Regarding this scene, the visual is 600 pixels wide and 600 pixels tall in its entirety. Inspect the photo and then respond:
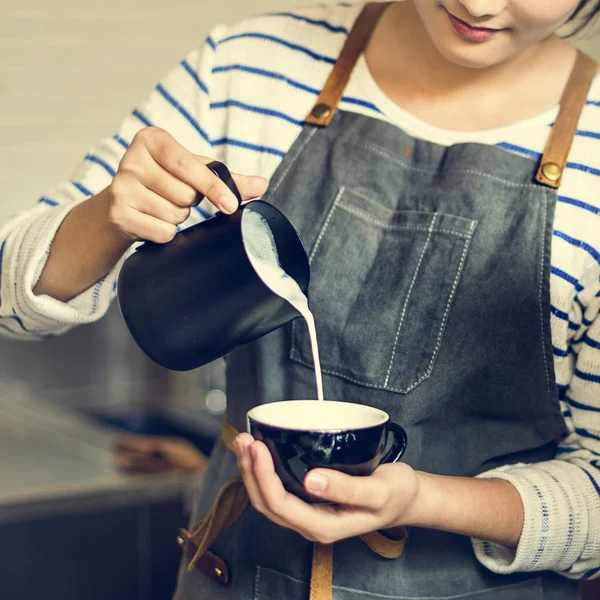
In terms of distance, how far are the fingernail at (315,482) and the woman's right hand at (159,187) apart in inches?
10.3

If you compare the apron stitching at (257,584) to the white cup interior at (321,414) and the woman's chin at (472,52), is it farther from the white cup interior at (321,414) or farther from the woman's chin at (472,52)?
Answer: the woman's chin at (472,52)

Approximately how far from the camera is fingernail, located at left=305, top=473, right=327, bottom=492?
2.64 ft

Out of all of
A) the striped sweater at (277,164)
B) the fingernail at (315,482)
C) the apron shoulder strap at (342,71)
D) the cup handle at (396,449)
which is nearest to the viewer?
the fingernail at (315,482)

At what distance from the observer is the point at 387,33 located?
1161 millimetres

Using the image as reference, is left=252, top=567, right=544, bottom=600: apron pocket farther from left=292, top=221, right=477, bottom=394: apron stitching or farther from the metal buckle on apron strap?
left=292, top=221, right=477, bottom=394: apron stitching

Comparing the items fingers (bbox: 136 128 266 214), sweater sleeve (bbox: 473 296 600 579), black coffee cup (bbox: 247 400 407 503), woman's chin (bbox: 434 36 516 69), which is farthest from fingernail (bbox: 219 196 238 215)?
sweater sleeve (bbox: 473 296 600 579)

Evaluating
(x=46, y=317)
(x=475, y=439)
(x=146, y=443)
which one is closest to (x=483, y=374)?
(x=475, y=439)

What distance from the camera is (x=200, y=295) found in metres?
0.90

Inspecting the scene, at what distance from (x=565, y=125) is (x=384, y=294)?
0.28 meters

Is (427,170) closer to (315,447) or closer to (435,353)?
(435,353)

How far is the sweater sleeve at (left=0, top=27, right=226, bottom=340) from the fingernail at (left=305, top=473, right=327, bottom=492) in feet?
1.22

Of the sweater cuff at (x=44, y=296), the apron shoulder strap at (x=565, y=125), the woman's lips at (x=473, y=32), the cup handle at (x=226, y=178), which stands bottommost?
the sweater cuff at (x=44, y=296)

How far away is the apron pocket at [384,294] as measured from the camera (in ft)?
3.40

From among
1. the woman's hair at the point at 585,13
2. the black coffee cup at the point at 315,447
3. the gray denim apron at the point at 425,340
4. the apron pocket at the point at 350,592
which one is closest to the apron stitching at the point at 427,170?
the gray denim apron at the point at 425,340
